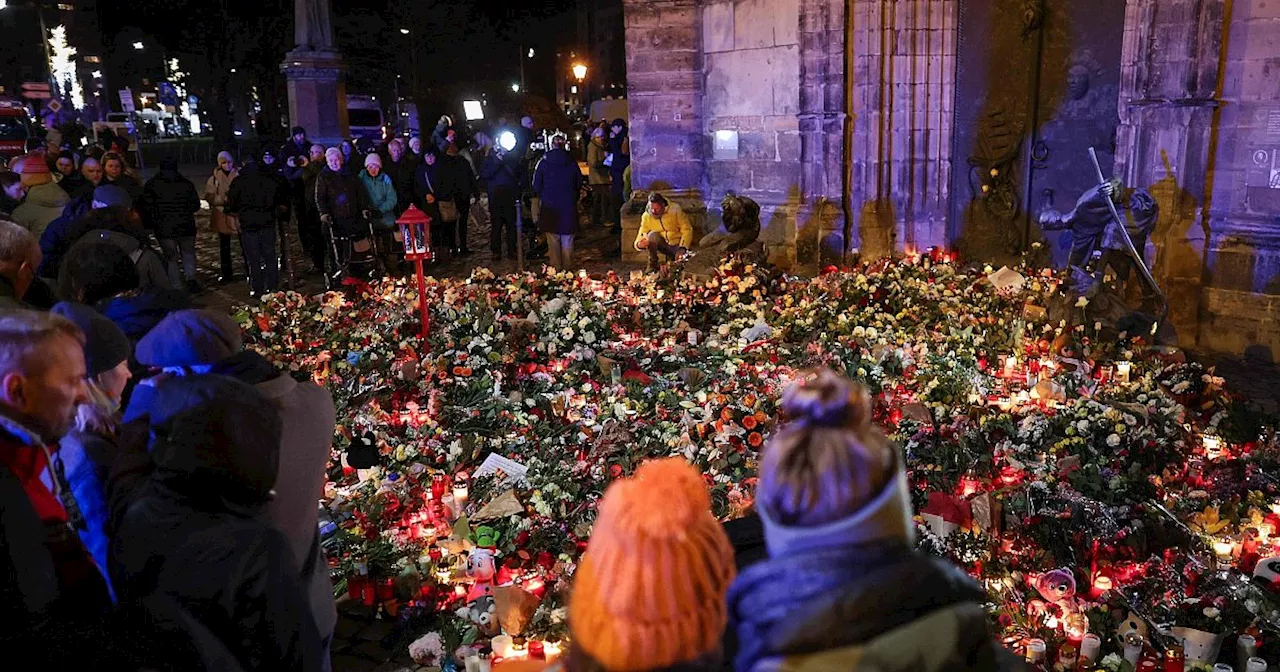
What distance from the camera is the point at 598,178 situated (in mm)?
18531

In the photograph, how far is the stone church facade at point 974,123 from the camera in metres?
8.99

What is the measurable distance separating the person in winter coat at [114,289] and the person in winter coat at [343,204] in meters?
7.14

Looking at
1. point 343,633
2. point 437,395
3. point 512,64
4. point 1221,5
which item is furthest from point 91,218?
point 512,64

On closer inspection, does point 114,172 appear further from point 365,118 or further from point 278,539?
point 365,118

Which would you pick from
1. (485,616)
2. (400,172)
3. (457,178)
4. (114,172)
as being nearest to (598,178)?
(457,178)

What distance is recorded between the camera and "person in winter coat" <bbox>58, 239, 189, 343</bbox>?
4953mm

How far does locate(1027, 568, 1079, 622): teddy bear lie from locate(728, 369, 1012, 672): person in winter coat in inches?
111

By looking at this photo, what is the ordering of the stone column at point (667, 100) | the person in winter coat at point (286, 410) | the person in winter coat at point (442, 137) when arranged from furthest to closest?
the person in winter coat at point (442, 137)
the stone column at point (667, 100)
the person in winter coat at point (286, 410)

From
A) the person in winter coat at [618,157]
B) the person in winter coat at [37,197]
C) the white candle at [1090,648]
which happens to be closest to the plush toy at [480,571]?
the white candle at [1090,648]

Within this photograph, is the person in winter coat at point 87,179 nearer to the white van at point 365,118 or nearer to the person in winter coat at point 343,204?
the person in winter coat at point 343,204

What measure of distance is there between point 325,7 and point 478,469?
1639 cm

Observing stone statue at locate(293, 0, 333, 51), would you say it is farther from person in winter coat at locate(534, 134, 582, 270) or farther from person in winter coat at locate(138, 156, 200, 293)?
person in winter coat at locate(534, 134, 582, 270)

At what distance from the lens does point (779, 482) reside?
1.85 m

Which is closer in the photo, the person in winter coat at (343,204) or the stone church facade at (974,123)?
the stone church facade at (974,123)
